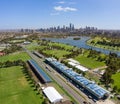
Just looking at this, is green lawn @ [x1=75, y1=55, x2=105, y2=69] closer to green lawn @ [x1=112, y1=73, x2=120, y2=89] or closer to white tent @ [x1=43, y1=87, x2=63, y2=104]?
green lawn @ [x1=112, y1=73, x2=120, y2=89]

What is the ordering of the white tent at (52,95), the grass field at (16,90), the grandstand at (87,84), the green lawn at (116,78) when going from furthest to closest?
the green lawn at (116,78) < the grass field at (16,90) < the grandstand at (87,84) < the white tent at (52,95)

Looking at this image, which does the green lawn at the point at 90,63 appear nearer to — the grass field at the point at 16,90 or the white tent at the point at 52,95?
the grass field at the point at 16,90

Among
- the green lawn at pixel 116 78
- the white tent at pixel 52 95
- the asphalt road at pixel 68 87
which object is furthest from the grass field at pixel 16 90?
the green lawn at pixel 116 78

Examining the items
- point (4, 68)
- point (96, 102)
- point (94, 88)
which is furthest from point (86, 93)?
point (4, 68)

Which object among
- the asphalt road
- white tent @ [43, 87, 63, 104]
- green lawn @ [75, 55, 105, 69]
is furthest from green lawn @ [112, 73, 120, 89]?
white tent @ [43, 87, 63, 104]

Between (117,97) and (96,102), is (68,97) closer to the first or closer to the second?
(96,102)

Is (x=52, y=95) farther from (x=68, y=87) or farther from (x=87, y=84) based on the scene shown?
(x=87, y=84)
